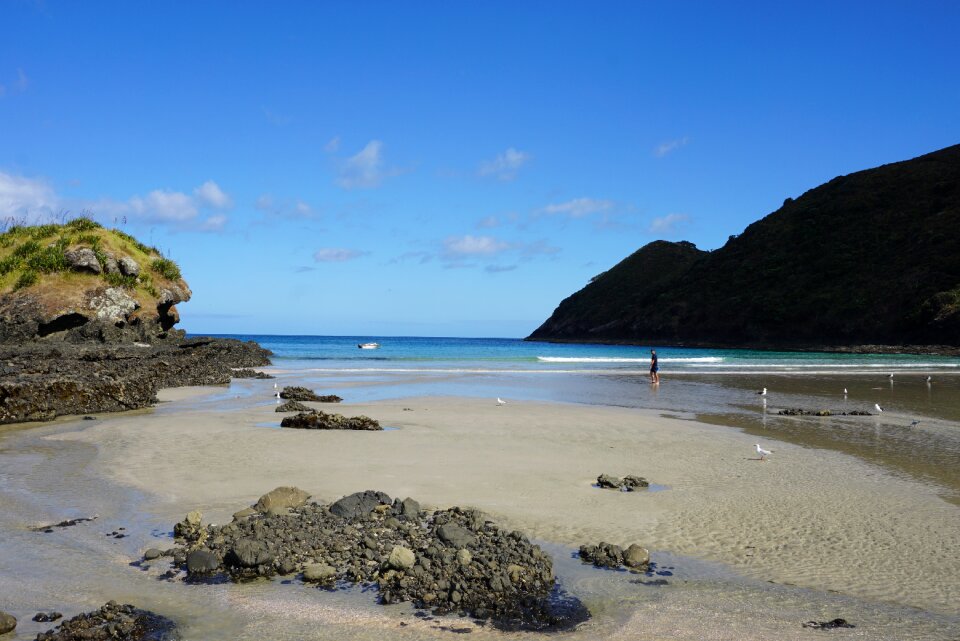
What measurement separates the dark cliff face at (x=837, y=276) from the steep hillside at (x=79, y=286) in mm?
70589

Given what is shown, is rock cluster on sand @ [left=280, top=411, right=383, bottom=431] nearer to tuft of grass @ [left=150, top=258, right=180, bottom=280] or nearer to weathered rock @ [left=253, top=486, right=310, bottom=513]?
weathered rock @ [left=253, top=486, right=310, bottom=513]

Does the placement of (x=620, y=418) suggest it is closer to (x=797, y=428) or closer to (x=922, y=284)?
(x=797, y=428)

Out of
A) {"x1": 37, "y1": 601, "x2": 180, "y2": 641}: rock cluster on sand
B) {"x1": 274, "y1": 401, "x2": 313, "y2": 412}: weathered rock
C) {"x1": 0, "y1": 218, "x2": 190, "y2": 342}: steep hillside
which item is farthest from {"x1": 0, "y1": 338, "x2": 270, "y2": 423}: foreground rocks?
{"x1": 37, "y1": 601, "x2": 180, "y2": 641}: rock cluster on sand

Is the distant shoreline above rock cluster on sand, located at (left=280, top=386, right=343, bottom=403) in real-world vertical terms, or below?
above

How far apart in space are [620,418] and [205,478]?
39.6 feet

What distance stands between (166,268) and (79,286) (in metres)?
7.88

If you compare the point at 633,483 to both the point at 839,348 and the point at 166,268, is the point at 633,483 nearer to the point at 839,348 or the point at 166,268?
the point at 166,268

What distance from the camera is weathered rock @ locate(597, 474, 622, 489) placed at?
10211mm

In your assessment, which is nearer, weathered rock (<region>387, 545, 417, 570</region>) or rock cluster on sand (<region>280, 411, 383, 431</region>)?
weathered rock (<region>387, 545, 417, 570</region>)

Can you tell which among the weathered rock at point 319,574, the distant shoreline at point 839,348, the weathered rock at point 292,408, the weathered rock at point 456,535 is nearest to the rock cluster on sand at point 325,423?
the weathered rock at point 292,408

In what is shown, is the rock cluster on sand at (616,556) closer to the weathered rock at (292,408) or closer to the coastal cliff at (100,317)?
the weathered rock at (292,408)

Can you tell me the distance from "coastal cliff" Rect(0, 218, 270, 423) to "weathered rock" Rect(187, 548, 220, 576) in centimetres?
1428

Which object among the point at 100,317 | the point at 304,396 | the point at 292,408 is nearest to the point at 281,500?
the point at 292,408

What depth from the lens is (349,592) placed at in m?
6.00
